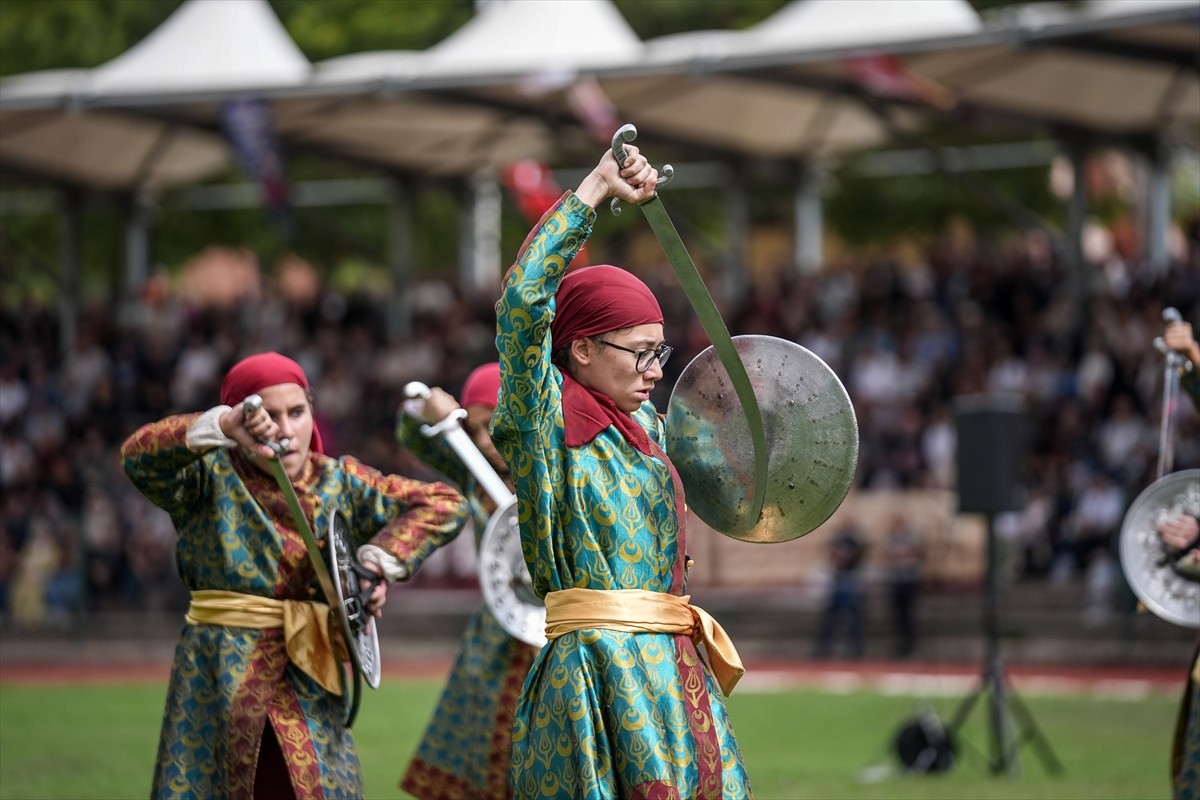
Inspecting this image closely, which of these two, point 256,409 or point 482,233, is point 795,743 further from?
point 482,233

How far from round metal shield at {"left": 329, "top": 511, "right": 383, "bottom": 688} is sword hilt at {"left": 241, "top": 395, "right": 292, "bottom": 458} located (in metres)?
0.36

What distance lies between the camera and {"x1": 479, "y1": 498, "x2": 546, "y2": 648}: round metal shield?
623cm

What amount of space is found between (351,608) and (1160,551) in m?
2.81

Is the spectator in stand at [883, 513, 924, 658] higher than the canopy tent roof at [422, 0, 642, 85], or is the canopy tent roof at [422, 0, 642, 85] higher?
the canopy tent roof at [422, 0, 642, 85]

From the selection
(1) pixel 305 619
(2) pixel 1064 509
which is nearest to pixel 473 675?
(1) pixel 305 619

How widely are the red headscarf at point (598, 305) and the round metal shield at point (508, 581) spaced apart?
1.79 metres

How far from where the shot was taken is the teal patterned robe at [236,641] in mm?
5379

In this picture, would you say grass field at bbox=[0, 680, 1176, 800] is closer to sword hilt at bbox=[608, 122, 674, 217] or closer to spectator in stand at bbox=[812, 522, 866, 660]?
spectator in stand at bbox=[812, 522, 866, 660]

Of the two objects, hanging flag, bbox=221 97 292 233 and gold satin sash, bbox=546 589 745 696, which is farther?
hanging flag, bbox=221 97 292 233

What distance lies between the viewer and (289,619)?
217 inches

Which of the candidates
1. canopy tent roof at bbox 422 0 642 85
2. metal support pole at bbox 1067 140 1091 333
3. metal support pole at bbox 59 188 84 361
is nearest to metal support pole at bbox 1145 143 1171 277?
metal support pole at bbox 1067 140 1091 333

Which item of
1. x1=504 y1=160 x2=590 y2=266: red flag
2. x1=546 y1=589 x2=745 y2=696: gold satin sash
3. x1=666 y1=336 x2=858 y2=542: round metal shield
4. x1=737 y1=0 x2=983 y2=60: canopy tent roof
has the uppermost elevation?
x1=737 y1=0 x2=983 y2=60: canopy tent roof

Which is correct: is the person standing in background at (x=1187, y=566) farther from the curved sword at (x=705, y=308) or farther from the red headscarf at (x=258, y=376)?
the red headscarf at (x=258, y=376)

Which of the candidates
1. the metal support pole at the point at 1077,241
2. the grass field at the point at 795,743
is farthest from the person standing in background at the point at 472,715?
the metal support pole at the point at 1077,241
